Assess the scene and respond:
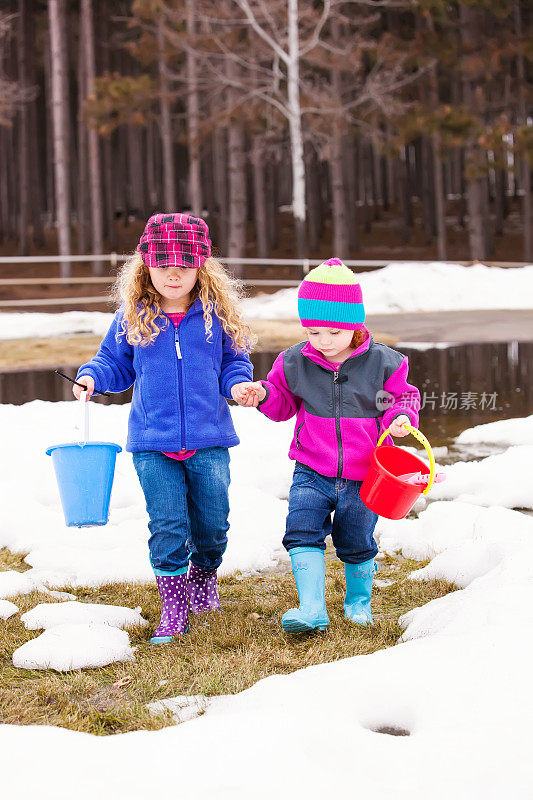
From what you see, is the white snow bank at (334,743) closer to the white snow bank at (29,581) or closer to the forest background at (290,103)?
the white snow bank at (29,581)

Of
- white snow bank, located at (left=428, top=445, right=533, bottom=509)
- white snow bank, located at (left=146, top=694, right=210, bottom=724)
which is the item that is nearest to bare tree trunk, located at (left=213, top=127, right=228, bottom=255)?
white snow bank, located at (left=428, top=445, right=533, bottom=509)

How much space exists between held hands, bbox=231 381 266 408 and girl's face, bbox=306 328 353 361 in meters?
0.26

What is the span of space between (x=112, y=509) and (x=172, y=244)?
2.17 metres

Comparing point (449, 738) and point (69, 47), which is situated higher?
point (69, 47)

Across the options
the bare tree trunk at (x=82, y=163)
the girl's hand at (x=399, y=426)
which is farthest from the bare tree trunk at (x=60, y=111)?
the girl's hand at (x=399, y=426)

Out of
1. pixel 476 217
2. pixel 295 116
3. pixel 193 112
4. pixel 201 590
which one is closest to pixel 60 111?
pixel 193 112

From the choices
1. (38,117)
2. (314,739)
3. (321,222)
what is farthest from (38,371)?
(38,117)

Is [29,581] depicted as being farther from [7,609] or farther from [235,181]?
[235,181]

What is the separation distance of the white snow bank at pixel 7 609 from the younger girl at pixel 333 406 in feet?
3.71

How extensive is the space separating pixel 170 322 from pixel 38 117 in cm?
4092

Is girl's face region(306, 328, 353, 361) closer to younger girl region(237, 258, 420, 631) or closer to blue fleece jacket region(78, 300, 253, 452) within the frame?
younger girl region(237, 258, 420, 631)

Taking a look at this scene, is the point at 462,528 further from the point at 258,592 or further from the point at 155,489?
the point at 155,489

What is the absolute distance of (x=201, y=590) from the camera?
13.3 ft

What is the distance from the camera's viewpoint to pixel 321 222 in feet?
121
